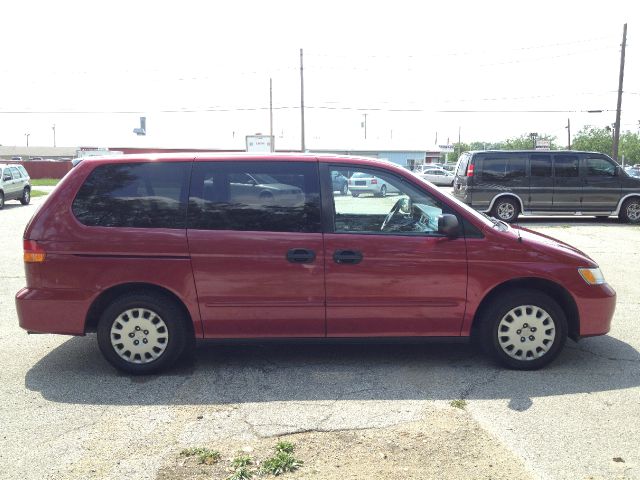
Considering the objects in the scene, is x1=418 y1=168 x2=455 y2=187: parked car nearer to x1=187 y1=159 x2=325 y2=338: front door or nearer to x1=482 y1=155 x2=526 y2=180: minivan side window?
x1=482 y1=155 x2=526 y2=180: minivan side window

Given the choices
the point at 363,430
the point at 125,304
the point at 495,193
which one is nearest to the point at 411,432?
the point at 363,430

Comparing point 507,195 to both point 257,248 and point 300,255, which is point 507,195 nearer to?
point 300,255

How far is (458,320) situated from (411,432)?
130 centimetres

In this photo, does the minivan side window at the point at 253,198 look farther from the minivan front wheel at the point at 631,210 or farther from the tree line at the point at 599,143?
the tree line at the point at 599,143

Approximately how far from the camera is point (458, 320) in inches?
186

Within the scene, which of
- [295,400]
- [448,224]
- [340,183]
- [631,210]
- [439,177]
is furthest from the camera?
[439,177]

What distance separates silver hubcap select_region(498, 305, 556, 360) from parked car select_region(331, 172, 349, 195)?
1.67m

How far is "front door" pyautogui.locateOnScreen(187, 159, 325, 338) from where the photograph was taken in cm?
455

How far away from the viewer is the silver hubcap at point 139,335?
4.62 m

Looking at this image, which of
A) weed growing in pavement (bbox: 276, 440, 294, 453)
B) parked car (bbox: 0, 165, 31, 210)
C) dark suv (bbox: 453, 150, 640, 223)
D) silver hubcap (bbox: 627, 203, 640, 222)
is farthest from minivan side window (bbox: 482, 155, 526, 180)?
parked car (bbox: 0, 165, 31, 210)

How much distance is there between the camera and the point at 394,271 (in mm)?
4598

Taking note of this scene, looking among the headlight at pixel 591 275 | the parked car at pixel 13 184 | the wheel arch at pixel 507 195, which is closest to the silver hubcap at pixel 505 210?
the wheel arch at pixel 507 195

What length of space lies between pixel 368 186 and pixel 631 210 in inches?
579

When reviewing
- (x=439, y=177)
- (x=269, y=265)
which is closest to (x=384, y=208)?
(x=269, y=265)
